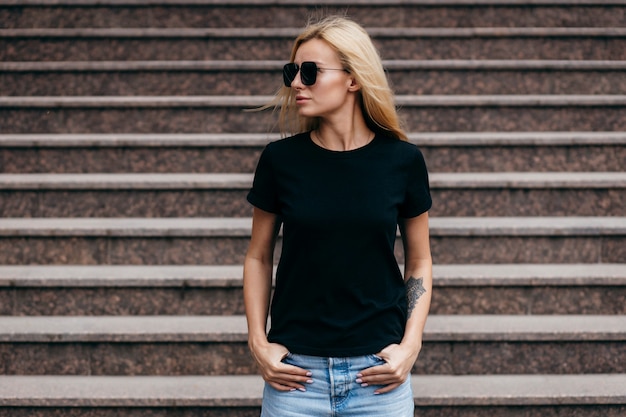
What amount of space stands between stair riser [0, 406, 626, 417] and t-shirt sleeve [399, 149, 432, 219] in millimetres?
1310

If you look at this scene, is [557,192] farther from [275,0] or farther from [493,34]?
[275,0]

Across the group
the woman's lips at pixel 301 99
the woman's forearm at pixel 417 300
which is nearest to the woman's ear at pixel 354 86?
the woman's lips at pixel 301 99

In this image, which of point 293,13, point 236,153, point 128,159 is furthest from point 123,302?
point 293,13

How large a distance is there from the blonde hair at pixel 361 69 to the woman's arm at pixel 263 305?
270 millimetres

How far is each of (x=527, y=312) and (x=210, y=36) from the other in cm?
263

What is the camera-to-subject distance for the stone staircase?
2.92 m

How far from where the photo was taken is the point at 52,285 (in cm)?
310

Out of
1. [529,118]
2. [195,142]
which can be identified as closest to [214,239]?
[195,142]

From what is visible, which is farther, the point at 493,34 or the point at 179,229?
the point at 493,34

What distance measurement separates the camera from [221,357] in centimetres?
294

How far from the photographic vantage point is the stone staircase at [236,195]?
9.58 ft

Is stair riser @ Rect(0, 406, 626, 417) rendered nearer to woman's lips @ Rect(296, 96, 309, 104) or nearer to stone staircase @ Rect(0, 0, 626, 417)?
stone staircase @ Rect(0, 0, 626, 417)

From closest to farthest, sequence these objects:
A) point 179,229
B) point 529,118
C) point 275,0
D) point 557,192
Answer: point 179,229
point 557,192
point 529,118
point 275,0

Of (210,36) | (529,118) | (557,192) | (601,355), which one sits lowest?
(601,355)
